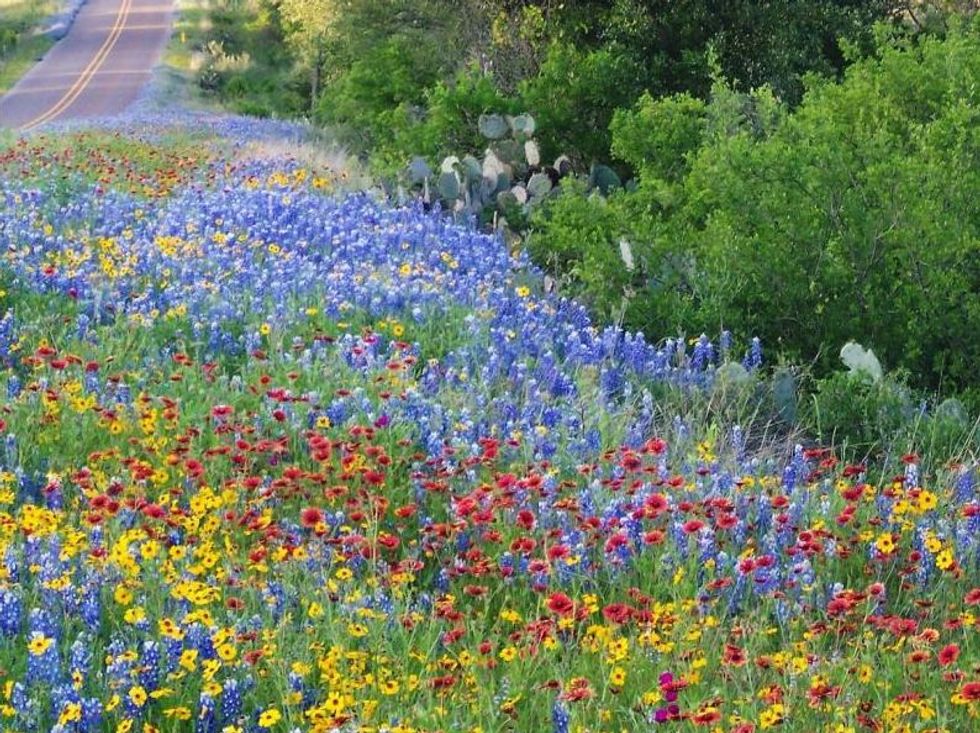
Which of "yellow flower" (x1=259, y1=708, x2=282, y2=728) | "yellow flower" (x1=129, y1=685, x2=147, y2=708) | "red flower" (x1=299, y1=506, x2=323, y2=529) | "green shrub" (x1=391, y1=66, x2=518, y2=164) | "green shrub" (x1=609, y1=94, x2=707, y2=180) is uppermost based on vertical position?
"yellow flower" (x1=259, y1=708, x2=282, y2=728)

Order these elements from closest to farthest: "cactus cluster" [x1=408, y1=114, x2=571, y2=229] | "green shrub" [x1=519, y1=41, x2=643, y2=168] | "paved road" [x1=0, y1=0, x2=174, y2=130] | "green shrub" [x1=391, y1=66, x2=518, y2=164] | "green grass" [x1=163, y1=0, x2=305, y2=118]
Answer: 1. "cactus cluster" [x1=408, y1=114, x2=571, y2=229]
2. "green shrub" [x1=519, y1=41, x2=643, y2=168]
3. "green shrub" [x1=391, y1=66, x2=518, y2=164]
4. "paved road" [x1=0, y1=0, x2=174, y2=130]
5. "green grass" [x1=163, y1=0, x2=305, y2=118]

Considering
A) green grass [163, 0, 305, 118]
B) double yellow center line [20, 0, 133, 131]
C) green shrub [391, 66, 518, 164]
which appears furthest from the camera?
green grass [163, 0, 305, 118]

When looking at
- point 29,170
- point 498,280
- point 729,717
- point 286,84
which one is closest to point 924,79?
point 498,280

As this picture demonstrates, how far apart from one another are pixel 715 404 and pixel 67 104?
3686 centimetres

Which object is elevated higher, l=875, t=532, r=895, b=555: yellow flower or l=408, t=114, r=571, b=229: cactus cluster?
l=875, t=532, r=895, b=555: yellow flower

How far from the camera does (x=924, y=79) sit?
382 inches

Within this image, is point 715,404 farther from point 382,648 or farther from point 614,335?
point 382,648

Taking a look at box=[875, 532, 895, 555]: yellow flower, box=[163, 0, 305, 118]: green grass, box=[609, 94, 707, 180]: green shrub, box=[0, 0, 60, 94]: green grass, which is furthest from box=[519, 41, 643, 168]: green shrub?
box=[0, 0, 60, 94]: green grass

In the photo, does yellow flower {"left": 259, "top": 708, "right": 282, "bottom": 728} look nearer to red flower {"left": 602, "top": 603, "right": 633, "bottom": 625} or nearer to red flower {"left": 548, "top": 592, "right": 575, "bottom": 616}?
red flower {"left": 548, "top": 592, "right": 575, "bottom": 616}

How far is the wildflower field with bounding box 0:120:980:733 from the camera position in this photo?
10.7 ft

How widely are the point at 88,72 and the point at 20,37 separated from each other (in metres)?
9.53

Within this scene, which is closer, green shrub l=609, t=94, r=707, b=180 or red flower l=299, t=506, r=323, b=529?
red flower l=299, t=506, r=323, b=529

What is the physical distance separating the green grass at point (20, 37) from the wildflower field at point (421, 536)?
4111cm

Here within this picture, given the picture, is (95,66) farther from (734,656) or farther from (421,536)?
(734,656)
